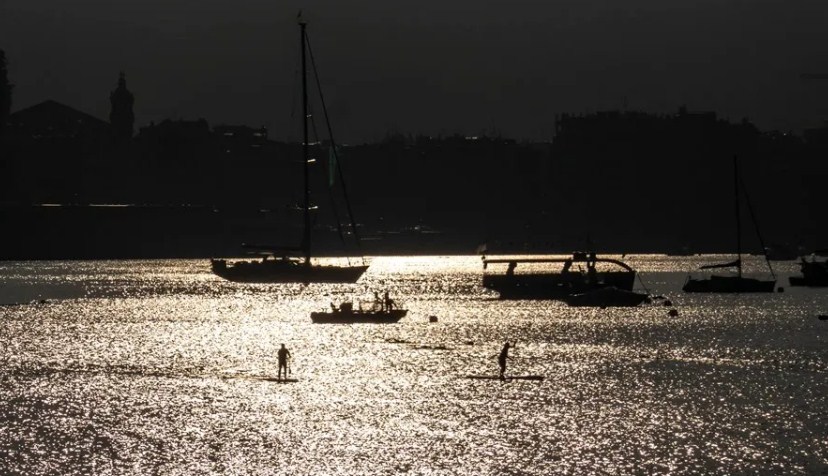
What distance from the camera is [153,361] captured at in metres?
84.3

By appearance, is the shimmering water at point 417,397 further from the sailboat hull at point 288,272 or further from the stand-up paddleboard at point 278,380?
the sailboat hull at point 288,272

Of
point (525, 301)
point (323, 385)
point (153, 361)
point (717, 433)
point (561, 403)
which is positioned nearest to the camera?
point (717, 433)

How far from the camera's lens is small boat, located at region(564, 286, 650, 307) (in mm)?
132625

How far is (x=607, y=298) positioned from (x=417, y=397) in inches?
2707

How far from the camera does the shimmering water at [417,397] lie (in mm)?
51562

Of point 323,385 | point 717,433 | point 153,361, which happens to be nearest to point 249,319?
point 153,361

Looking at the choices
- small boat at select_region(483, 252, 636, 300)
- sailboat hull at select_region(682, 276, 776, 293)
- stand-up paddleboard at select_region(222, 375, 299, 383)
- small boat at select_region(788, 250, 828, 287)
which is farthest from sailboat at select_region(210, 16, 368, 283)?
stand-up paddleboard at select_region(222, 375, 299, 383)

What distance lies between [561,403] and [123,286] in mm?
130975

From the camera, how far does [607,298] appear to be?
134m

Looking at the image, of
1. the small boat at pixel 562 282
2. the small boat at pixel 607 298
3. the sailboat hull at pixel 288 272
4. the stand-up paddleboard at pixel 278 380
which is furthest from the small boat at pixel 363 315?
the sailboat hull at pixel 288 272

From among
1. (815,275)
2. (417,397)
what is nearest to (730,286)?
(815,275)

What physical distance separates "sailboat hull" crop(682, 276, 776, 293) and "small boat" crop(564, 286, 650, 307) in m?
18.3

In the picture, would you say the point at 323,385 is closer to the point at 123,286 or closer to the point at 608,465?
the point at 608,465

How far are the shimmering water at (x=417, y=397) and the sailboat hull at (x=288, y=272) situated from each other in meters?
27.4
